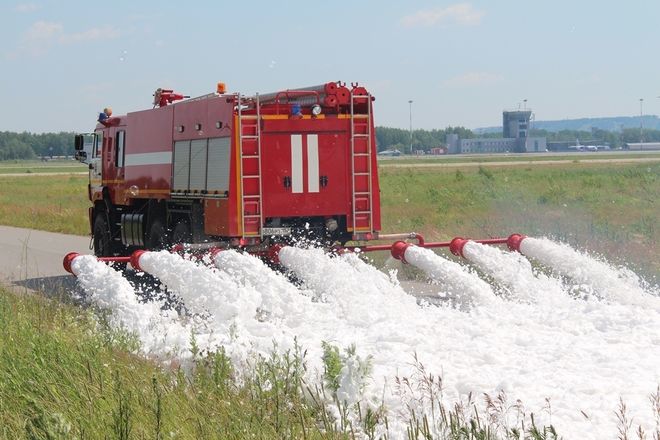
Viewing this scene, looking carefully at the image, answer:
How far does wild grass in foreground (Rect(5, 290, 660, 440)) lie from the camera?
19.7 feet

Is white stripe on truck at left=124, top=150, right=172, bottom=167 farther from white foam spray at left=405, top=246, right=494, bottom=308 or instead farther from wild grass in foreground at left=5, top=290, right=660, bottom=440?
wild grass in foreground at left=5, top=290, right=660, bottom=440

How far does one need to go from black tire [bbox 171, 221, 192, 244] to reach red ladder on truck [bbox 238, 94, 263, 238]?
1718 millimetres

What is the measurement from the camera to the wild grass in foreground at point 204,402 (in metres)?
6.00

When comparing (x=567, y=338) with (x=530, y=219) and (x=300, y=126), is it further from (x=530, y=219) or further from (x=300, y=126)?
(x=530, y=219)

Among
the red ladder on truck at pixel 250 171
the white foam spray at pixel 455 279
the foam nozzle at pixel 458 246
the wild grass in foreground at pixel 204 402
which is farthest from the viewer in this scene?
the red ladder on truck at pixel 250 171

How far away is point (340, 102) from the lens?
1565 centimetres

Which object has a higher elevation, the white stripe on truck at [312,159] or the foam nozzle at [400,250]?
the white stripe on truck at [312,159]

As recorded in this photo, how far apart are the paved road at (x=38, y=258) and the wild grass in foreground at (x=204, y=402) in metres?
5.45

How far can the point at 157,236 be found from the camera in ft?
59.0

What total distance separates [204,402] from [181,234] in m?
10.2

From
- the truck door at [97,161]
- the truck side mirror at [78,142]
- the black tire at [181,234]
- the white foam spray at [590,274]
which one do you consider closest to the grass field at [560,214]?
the white foam spray at [590,274]

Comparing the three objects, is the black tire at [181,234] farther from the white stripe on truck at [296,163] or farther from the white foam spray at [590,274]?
the white foam spray at [590,274]

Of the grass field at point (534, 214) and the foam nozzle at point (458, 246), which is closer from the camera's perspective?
the foam nozzle at point (458, 246)

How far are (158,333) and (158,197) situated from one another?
865cm
